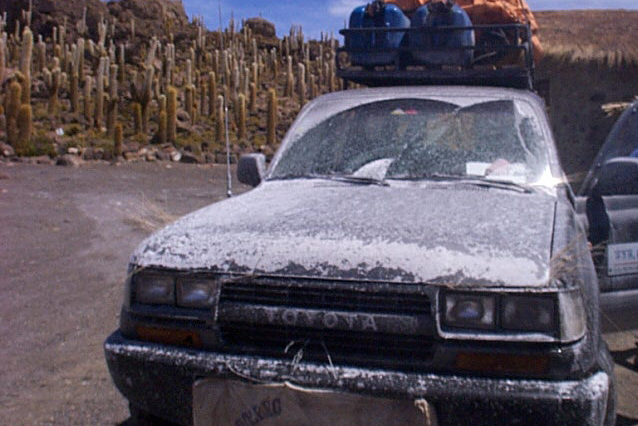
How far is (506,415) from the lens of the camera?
2359 millimetres

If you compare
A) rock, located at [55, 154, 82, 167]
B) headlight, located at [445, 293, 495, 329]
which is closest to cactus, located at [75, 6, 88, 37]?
rock, located at [55, 154, 82, 167]

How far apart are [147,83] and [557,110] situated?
494 inches

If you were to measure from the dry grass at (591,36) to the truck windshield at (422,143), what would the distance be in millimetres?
10634

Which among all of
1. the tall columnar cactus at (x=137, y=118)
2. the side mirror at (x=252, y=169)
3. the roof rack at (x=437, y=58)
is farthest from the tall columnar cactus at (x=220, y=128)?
the side mirror at (x=252, y=169)

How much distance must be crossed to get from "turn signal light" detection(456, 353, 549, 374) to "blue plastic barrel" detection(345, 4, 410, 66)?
3.41 m

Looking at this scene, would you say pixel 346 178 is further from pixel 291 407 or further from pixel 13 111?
pixel 13 111

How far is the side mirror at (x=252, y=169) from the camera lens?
13.8 feet

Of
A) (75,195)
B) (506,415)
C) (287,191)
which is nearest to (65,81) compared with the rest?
(75,195)

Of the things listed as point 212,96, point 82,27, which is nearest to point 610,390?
point 212,96

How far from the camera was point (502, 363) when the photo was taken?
2.43 m

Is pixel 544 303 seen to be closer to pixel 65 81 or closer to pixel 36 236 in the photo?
pixel 36 236

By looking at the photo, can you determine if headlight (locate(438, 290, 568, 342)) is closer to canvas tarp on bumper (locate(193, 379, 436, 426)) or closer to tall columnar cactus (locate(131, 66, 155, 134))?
canvas tarp on bumper (locate(193, 379, 436, 426))

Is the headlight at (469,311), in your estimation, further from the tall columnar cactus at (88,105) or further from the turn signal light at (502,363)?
the tall columnar cactus at (88,105)

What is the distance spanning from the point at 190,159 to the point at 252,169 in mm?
15967
